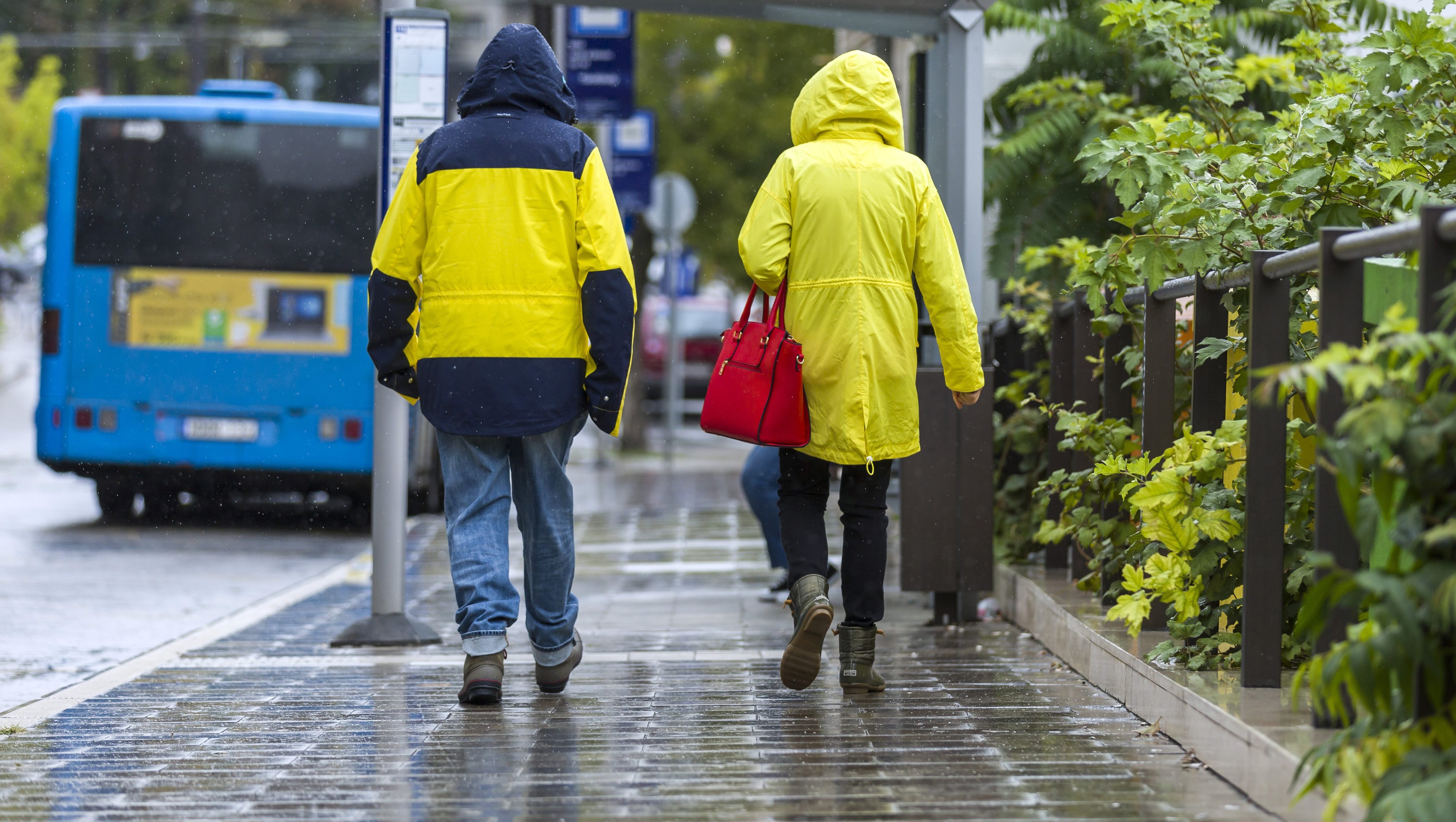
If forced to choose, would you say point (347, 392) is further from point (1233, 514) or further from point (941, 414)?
point (1233, 514)

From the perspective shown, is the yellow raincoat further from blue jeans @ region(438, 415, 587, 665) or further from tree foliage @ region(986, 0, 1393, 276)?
tree foliage @ region(986, 0, 1393, 276)

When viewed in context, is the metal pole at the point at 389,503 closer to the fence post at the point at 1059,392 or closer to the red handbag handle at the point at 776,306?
the red handbag handle at the point at 776,306

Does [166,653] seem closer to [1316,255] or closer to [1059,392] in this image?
[1059,392]

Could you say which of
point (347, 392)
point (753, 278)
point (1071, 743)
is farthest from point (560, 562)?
point (347, 392)

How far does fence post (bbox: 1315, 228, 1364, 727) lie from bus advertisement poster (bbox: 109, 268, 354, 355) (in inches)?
368

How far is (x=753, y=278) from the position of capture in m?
5.00

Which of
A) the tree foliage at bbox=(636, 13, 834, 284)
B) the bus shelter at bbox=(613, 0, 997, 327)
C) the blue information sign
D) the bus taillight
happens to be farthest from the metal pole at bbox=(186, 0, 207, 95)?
the bus shelter at bbox=(613, 0, 997, 327)

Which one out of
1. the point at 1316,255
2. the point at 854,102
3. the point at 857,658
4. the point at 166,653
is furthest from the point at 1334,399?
the point at 166,653

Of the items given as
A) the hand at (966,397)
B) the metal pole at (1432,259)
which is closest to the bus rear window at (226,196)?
the hand at (966,397)

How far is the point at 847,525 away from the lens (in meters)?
5.07

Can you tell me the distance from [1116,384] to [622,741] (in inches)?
90.6

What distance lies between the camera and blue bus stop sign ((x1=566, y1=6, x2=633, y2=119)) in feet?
53.0

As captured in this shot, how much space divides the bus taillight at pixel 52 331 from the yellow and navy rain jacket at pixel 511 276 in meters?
7.86

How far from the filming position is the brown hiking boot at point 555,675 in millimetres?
5031
